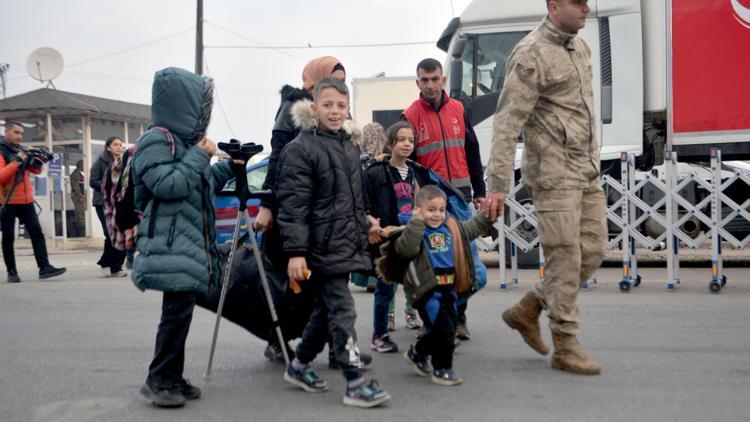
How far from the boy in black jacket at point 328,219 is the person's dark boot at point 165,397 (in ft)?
2.48

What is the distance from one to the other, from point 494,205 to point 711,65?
24.2 feet

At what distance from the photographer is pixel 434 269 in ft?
15.4

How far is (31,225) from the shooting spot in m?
10.7

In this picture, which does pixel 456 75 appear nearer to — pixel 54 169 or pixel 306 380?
pixel 306 380

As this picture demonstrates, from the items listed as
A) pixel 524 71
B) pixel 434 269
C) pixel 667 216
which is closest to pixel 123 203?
pixel 434 269

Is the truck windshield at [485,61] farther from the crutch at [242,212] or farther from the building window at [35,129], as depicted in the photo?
the building window at [35,129]

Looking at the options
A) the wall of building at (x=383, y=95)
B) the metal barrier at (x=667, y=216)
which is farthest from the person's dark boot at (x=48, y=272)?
the wall of building at (x=383, y=95)

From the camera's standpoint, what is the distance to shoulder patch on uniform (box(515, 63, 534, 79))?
4.88 meters

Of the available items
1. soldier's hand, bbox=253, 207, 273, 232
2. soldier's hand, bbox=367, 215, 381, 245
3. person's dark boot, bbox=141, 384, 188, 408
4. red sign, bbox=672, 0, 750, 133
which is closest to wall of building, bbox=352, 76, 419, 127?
red sign, bbox=672, 0, 750, 133

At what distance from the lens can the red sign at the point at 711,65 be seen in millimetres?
10750

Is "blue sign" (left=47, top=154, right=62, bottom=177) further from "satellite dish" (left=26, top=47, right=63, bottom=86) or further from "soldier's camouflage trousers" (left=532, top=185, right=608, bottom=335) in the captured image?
"soldier's camouflage trousers" (left=532, top=185, right=608, bottom=335)

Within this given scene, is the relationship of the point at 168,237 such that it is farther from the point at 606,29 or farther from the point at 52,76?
the point at 52,76

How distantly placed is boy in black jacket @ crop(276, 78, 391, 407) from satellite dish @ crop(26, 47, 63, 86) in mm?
22513

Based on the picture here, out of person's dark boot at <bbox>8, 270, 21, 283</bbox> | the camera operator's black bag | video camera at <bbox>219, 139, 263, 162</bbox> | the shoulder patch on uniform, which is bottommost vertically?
person's dark boot at <bbox>8, 270, 21, 283</bbox>
